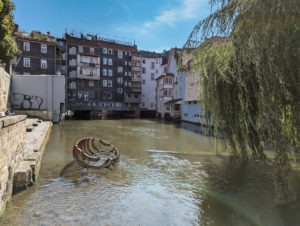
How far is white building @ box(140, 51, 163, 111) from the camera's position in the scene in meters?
58.3

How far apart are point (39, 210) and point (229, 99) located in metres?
6.19

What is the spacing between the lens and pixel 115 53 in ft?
171

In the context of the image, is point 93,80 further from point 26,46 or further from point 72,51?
point 26,46

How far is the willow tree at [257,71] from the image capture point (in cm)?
409

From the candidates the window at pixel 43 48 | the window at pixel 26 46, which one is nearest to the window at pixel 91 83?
the window at pixel 43 48

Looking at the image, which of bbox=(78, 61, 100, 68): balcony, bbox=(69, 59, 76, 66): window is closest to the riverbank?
bbox=(78, 61, 100, 68): balcony

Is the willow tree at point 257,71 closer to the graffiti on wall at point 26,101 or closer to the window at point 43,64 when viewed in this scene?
the graffiti on wall at point 26,101

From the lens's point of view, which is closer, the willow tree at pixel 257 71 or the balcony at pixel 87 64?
the willow tree at pixel 257 71

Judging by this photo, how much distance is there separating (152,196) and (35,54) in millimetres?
39277

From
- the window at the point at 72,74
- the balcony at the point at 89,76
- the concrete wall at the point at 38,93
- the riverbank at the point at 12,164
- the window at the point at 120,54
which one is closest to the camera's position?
the riverbank at the point at 12,164

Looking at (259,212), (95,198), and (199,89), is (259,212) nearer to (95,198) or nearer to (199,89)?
(199,89)

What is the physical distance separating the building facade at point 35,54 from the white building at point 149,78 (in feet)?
81.6

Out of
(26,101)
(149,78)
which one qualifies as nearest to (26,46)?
(26,101)

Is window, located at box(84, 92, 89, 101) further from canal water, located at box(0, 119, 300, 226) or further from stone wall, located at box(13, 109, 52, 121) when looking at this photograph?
canal water, located at box(0, 119, 300, 226)
